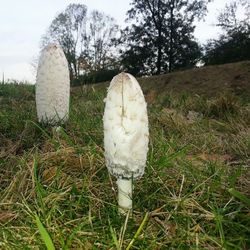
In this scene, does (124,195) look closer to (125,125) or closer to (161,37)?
(125,125)

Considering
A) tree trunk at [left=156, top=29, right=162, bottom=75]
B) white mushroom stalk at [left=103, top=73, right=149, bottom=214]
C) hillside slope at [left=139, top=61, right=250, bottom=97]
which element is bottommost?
white mushroom stalk at [left=103, top=73, right=149, bottom=214]

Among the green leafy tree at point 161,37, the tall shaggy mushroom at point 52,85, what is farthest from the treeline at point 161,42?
the tall shaggy mushroom at point 52,85

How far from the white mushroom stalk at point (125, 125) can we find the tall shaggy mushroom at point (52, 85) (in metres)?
1.56

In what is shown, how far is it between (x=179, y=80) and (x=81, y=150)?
21.0ft

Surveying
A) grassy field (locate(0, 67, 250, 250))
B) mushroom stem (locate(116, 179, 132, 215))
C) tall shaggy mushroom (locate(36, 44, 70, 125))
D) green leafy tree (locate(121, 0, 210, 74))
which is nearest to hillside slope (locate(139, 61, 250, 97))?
tall shaggy mushroom (locate(36, 44, 70, 125))

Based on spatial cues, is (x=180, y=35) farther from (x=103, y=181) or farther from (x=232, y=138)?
(x=103, y=181)

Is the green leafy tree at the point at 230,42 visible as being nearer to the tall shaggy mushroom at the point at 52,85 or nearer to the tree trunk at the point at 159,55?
the tree trunk at the point at 159,55

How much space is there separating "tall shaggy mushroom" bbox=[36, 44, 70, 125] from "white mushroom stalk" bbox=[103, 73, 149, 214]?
156 cm

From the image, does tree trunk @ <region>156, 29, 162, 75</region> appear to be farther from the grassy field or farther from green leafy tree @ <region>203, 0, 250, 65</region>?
the grassy field

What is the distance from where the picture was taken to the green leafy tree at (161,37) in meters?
20.2

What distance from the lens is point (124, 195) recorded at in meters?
1.77

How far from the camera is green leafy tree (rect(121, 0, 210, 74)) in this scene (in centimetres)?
2023

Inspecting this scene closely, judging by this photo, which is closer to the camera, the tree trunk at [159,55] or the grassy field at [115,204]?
the grassy field at [115,204]

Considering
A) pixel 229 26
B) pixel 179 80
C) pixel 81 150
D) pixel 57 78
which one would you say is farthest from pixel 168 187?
pixel 229 26
